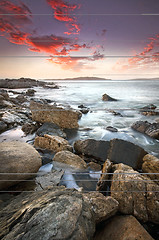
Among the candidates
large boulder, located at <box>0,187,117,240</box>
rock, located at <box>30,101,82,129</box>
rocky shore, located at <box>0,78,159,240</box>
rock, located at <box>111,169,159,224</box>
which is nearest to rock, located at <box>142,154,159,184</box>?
rocky shore, located at <box>0,78,159,240</box>

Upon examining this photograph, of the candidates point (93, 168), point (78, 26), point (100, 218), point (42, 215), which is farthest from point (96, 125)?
point (42, 215)

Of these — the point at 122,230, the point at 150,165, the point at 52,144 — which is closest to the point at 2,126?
the point at 52,144

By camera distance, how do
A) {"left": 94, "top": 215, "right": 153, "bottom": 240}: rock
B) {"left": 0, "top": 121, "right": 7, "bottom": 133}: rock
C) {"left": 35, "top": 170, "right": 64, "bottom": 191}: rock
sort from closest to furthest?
{"left": 94, "top": 215, "right": 153, "bottom": 240}: rock, {"left": 35, "top": 170, "right": 64, "bottom": 191}: rock, {"left": 0, "top": 121, "right": 7, "bottom": 133}: rock

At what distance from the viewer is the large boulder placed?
87 cm

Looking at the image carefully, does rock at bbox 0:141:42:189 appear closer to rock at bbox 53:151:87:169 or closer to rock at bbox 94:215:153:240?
rock at bbox 53:151:87:169

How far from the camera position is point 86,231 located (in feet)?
3.22

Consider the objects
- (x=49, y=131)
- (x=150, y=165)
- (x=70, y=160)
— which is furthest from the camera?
(x=49, y=131)

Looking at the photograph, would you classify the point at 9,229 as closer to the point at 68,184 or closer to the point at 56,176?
the point at 56,176

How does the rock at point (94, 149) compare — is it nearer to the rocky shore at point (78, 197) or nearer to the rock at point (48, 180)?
the rocky shore at point (78, 197)

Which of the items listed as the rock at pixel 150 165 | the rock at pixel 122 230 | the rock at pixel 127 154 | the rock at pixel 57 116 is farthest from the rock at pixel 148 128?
the rock at pixel 122 230

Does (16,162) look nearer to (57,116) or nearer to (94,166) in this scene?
(94,166)

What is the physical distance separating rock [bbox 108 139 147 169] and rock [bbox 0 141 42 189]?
162 cm

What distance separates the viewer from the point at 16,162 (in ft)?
6.43

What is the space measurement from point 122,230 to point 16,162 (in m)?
1.73
